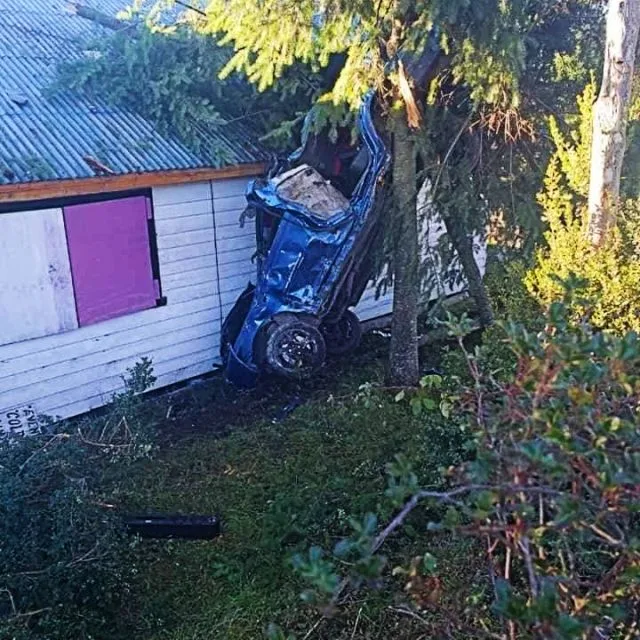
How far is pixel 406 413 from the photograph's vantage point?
Answer: 22.5 ft

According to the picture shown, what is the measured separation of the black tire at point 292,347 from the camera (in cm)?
748

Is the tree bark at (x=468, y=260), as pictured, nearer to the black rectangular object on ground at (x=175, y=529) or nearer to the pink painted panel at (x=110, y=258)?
the pink painted panel at (x=110, y=258)

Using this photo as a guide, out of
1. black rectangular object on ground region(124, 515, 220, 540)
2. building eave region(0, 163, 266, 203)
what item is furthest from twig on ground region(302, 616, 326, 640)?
building eave region(0, 163, 266, 203)

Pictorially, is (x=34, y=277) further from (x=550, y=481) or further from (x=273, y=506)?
(x=550, y=481)

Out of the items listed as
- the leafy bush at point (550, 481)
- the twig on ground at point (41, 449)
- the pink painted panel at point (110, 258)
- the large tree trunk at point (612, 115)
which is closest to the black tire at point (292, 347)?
the pink painted panel at point (110, 258)

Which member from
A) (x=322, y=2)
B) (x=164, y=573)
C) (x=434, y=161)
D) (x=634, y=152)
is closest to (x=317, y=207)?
(x=434, y=161)

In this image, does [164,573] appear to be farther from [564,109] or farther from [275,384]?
[564,109]

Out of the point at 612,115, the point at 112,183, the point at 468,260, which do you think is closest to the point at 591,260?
the point at 612,115

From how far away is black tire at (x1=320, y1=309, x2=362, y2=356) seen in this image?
8.70m

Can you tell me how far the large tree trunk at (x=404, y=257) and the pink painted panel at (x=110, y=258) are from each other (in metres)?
2.71

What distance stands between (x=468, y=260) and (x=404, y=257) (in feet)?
3.74

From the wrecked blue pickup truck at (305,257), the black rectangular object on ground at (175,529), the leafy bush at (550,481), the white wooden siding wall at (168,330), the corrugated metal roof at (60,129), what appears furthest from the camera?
the wrecked blue pickup truck at (305,257)

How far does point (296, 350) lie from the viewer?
24.7ft

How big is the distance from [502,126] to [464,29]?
1.46 meters
